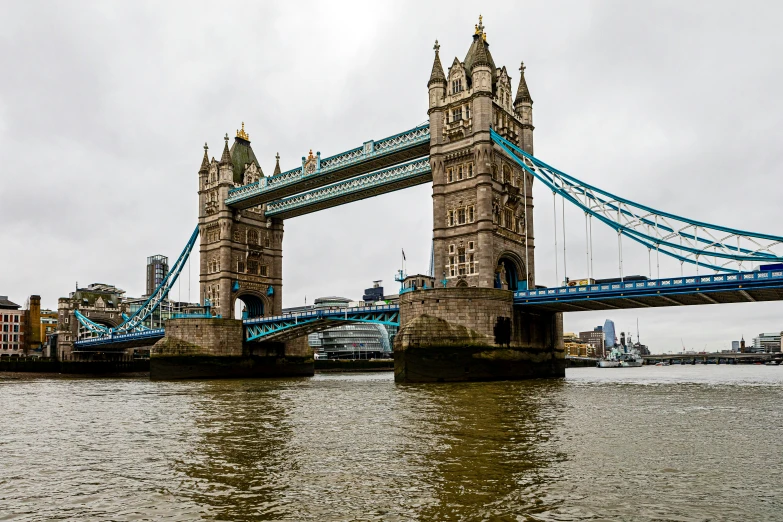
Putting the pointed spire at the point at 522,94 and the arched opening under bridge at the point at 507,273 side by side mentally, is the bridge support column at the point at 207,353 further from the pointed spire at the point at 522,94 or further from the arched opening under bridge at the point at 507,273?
the pointed spire at the point at 522,94

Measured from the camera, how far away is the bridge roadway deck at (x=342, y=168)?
55531mm

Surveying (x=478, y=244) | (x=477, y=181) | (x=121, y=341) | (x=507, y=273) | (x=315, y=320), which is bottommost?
(x=121, y=341)

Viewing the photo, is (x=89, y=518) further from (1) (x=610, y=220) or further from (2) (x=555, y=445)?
(1) (x=610, y=220)

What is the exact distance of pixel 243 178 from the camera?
242 feet

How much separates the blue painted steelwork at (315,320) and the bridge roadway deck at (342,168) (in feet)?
41.7

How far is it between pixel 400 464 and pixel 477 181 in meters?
38.0

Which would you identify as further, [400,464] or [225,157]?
[225,157]

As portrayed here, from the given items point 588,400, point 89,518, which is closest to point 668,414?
point 588,400

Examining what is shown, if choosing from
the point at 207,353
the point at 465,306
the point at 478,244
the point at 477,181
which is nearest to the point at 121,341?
the point at 207,353

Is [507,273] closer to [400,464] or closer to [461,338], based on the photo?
[461,338]

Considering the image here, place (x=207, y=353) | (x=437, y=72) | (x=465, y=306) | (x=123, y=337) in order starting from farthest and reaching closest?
(x=123, y=337) → (x=207, y=353) → (x=437, y=72) → (x=465, y=306)

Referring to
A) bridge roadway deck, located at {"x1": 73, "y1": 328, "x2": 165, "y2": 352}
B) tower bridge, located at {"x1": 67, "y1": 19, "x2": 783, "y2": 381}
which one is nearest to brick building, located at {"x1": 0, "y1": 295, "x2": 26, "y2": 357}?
bridge roadway deck, located at {"x1": 73, "y1": 328, "x2": 165, "y2": 352}

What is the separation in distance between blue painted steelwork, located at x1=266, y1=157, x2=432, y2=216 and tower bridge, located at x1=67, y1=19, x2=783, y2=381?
186 mm

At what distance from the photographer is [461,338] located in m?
42.5
